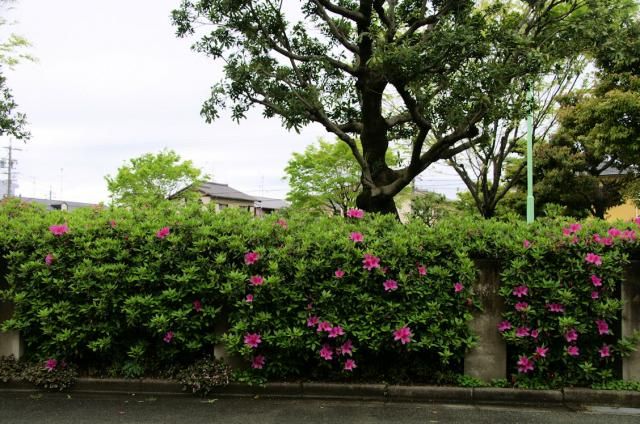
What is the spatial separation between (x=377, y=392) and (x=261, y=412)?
1045 millimetres

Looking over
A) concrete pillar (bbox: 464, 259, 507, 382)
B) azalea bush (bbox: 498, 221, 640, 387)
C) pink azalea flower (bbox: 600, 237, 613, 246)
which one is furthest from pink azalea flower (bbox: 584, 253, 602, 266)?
concrete pillar (bbox: 464, 259, 507, 382)

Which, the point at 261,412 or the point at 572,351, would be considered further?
the point at 572,351

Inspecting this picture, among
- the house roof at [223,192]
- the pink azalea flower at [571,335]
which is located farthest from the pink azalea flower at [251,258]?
the house roof at [223,192]

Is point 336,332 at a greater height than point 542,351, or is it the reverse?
point 336,332

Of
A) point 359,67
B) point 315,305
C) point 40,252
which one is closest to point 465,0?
point 359,67

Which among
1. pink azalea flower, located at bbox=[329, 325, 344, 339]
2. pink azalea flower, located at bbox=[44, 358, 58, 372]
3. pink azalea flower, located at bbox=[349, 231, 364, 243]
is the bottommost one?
pink azalea flower, located at bbox=[44, 358, 58, 372]

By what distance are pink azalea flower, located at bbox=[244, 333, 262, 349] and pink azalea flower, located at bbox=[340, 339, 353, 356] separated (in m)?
0.73

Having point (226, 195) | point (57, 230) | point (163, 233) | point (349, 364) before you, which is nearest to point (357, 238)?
point (349, 364)

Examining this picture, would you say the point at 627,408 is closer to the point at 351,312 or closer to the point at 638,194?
the point at 351,312

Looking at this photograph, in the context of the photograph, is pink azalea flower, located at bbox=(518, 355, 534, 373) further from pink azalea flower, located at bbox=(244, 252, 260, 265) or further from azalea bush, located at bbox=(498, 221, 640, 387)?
pink azalea flower, located at bbox=(244, 252, 260, 265)

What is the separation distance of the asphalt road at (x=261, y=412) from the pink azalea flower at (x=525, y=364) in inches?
13.2

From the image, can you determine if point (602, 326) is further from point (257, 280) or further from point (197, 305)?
point (197, 305)

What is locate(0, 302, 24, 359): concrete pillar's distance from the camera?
4.98m

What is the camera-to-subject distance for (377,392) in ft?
14.6
